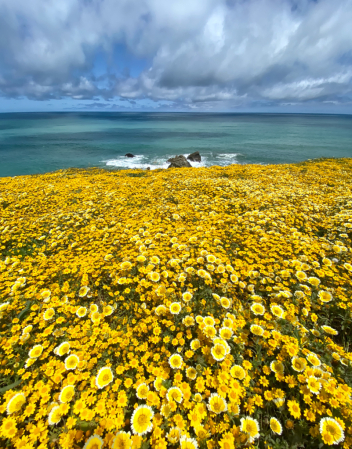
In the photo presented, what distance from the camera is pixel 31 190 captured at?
1268cm

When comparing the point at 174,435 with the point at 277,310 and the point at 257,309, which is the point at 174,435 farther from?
the point at 277,310

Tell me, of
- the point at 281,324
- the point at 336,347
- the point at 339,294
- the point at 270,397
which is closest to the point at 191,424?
the point at 270,397

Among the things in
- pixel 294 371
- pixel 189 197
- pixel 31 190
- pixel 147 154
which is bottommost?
pixel 147 154

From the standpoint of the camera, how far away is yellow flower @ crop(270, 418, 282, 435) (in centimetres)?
239

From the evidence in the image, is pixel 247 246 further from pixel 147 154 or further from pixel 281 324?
pixel 147 154

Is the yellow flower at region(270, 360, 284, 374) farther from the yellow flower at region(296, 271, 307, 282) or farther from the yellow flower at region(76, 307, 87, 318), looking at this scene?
the yellow flower at region(76, 307, 87, 318)

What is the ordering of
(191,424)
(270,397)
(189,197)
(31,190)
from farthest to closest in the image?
(31,190)
(189,197)
(270,397)
(191,424)

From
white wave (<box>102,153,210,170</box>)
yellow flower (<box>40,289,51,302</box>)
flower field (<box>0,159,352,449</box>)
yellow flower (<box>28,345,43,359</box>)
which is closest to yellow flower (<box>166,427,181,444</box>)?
flower field (<box>0,159,352,449</box>)

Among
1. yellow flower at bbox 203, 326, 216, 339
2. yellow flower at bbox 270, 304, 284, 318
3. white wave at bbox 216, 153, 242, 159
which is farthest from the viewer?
white wave at bbox 216, 153, 242, 159

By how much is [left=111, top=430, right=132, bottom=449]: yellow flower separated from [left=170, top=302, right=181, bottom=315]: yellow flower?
173 cm

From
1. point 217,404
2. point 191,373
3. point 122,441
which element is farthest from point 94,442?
point 217,404

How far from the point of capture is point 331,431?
2.32 m

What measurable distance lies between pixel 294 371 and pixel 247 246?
327 centimetres

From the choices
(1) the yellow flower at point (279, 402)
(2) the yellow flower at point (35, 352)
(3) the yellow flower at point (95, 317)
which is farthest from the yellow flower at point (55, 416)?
(1) the yellow flower at point (279, 402)
